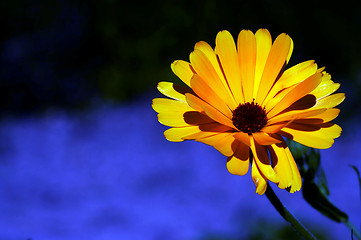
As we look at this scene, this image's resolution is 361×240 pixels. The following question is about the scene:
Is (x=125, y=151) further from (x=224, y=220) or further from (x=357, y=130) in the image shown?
(x=357, y=130)

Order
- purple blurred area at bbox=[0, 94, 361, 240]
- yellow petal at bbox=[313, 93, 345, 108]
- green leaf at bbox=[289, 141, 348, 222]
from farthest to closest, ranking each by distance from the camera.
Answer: purple blurred area at bbox=[0, 94, 361, 240] → green leaf at bbox=[289, 141, 348, 222] → yellow petal at bbox=[313, 93, 345, 108]

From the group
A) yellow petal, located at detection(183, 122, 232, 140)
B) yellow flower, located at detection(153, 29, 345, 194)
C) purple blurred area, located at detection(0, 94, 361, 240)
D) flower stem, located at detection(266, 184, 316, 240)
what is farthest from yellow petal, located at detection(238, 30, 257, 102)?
purple blurred area, located at detection(0, 94, 361, 240)

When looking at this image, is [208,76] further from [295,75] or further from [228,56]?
[295,75]

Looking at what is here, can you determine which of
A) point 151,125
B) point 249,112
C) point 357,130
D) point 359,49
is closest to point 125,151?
point 151,125

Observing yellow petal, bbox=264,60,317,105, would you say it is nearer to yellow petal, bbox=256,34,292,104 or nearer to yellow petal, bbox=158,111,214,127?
yellow petal, bbox=256,34,292,104

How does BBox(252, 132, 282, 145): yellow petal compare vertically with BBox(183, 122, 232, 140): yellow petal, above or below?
below

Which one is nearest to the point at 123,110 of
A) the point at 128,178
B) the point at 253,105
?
the point at 128,178
